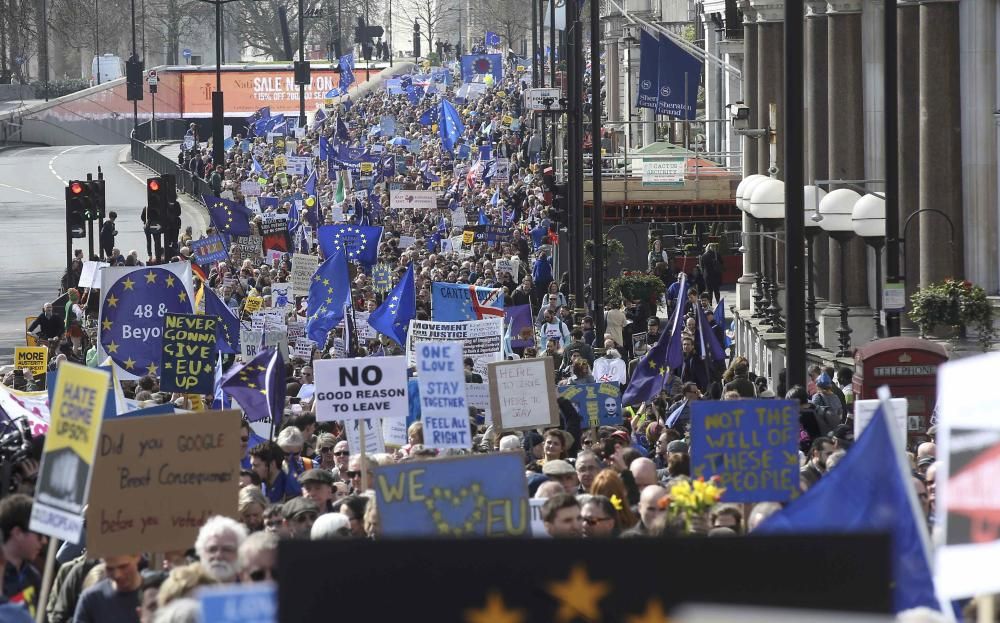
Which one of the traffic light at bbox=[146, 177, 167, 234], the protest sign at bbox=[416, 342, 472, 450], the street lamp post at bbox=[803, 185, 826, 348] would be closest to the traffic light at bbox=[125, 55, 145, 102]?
the traffic light at bbox=[146, 177, 167, 234]

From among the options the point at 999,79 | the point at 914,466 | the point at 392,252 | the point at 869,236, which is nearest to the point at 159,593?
the point at 914,466

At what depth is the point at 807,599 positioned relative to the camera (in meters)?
3.48

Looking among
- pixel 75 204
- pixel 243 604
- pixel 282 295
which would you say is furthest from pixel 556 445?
pixel 75 204

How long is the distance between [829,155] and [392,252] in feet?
40.5

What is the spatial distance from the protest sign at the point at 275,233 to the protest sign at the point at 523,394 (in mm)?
21963

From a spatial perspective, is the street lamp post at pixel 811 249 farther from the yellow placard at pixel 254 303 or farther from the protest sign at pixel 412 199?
the protest sign at pixel 412 199

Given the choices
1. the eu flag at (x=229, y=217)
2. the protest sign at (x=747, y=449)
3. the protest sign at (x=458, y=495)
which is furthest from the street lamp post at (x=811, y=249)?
the eu flag at (x=229, y=217)

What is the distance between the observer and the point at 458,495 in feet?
27.0

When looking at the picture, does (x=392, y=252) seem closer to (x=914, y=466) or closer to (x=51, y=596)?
(x=914, y=466)

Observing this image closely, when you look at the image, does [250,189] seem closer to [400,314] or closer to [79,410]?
[400,314]

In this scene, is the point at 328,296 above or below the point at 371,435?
above

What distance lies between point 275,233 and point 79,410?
2859 cm

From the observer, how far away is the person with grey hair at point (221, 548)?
721cm

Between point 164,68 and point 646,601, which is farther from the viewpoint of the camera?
point 164,68
